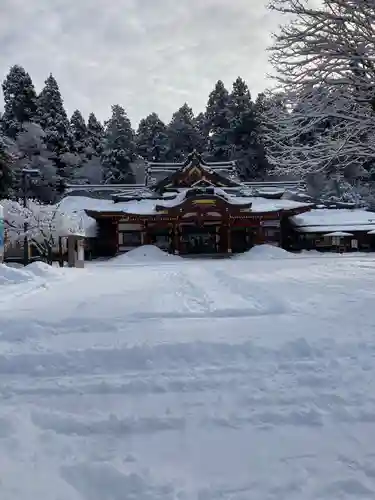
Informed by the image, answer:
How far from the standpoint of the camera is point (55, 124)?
135 ft

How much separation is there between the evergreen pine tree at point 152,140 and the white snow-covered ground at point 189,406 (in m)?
49.0

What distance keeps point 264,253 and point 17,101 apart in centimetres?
2795

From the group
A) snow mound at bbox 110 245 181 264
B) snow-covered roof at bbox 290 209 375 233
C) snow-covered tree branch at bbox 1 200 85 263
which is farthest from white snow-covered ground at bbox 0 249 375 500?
snow-covered roof at bbox 290 209 375 233

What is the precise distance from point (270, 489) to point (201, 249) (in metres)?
28.5

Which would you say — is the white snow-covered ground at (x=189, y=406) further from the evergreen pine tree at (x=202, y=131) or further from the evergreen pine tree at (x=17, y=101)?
the evergreen pine tree at (x=202, y=131)

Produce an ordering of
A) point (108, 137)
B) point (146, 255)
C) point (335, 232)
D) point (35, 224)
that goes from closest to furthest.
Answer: point (35, 224) < point (146, 255) < point (335, 232) < point (108, 137)

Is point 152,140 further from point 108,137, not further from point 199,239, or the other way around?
point 199,239

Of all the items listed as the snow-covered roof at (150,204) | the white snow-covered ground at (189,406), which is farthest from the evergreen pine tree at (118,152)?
the white snow-covered ground at (189,406)

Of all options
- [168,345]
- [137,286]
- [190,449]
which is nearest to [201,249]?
[137,286]

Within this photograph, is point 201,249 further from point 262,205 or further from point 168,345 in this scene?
point 168,345

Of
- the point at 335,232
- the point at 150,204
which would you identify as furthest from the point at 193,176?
the point at 335,232

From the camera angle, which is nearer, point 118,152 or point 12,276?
point 12,276

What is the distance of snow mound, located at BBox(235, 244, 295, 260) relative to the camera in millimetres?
27297

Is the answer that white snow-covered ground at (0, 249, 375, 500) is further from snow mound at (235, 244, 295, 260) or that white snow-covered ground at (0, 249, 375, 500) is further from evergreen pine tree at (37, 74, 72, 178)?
evergreen pine tree at (37, 74, 72, 178)
